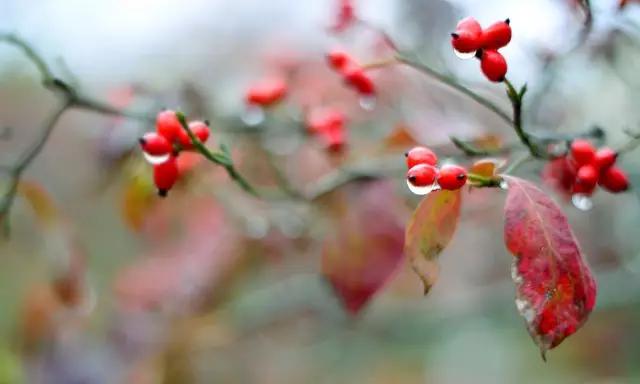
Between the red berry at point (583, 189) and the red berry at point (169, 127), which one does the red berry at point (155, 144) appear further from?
the red berry at point (583, 189)

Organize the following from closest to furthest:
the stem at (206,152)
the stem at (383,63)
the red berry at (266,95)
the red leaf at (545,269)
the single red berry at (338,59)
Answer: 1. the red leaf at (545,269)
2. the stem at (206,152)
3. the stem at (383,63)
4. the single red berry at (338,59)
5. the red berry at (266,95)

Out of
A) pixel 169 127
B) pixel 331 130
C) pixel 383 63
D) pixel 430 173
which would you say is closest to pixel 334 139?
pixel 331 130

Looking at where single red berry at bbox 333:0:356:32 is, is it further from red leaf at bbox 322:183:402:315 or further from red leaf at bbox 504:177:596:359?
red leaf at bbox 504:177:596:359

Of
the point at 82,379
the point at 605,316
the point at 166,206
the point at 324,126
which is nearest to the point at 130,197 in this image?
the point at 324,126

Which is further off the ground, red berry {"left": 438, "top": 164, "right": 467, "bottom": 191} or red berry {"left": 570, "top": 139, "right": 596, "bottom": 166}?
red berry {"left": 438, "top": 164, "right": 467, "bottom": 191}

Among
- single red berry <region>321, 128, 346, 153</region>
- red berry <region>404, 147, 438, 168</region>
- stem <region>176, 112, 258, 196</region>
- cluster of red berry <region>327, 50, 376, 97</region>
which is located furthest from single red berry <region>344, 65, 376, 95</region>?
red berry <region>404, 147, 438, 168</region>

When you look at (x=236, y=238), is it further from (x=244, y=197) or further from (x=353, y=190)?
(x=353, y=190)

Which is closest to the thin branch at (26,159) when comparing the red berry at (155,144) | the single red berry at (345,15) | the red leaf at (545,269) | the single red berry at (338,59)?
the red berry at (155,144)
